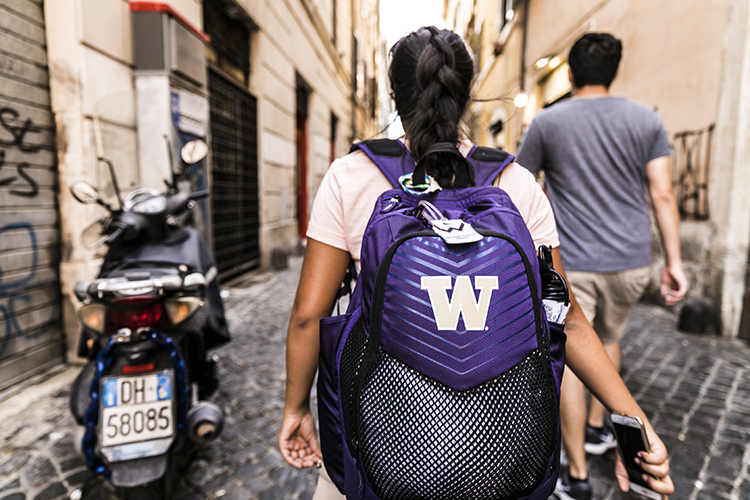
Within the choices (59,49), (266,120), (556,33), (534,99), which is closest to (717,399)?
(59,49)

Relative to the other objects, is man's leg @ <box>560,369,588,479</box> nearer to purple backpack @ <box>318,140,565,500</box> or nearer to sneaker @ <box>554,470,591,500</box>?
sneaker @ <box>554,470,591,500</box>

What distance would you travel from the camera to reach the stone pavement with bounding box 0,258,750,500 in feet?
7.52

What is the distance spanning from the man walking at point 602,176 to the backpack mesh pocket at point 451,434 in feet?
4.90

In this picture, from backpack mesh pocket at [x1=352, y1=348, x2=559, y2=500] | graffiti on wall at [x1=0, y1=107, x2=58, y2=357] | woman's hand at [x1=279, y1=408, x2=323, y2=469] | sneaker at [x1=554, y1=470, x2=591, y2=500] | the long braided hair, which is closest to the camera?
backpack mesh pocket at [x1=352, y1=348, x2=559, y2=500]

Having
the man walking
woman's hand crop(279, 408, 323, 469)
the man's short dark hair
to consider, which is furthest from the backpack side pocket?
the man's short dark hair

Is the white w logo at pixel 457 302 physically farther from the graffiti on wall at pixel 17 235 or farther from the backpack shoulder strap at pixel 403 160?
the graffiti on wall at pixel 17 235

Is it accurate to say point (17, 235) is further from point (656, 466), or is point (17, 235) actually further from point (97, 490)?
point (656, 466)

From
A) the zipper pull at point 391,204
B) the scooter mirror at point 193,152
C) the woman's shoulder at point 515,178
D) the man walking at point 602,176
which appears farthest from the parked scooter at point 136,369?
the man walking at point 602,176

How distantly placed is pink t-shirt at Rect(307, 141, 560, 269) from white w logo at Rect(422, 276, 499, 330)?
320 millimetres

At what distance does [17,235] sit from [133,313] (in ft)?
6.33

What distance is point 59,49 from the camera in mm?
3455

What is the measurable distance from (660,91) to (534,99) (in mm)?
5336

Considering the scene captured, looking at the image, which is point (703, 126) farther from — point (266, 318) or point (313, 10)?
point (313, 10)

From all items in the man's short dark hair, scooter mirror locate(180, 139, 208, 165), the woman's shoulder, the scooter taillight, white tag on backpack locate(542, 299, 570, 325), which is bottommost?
the scooter taillight
